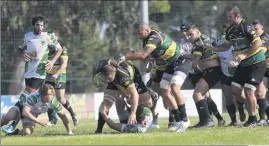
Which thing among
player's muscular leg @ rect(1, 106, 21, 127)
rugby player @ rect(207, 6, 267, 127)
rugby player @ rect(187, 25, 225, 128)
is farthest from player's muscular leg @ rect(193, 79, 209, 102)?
player's muscular leg @ rect(1, 106, 21, 127)

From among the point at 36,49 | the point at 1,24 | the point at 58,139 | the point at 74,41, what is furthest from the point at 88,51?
the point at 58,139

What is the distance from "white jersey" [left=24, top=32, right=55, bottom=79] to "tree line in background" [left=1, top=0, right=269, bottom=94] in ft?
47.1

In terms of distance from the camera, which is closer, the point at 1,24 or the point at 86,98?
the point at 86,98

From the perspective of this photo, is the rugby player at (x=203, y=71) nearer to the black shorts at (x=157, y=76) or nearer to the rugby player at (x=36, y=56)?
the black shorts at (x=157, y=76)

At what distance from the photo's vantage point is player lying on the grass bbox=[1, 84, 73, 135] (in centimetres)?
1224

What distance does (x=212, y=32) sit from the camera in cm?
3300

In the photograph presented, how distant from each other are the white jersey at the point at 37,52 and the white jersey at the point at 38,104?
6.93ft

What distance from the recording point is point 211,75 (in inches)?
583

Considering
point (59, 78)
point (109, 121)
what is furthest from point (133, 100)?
point (59, 78)

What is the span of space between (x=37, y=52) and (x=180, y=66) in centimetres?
342

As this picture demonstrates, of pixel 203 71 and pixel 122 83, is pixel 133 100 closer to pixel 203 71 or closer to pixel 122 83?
pixel 122 83

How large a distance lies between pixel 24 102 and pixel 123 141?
292 centimetres

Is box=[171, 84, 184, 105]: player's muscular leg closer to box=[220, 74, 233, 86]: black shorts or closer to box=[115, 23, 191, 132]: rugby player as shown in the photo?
box=[115, 23, 191, 132]: rugby player

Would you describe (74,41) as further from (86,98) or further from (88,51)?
(86,98)
